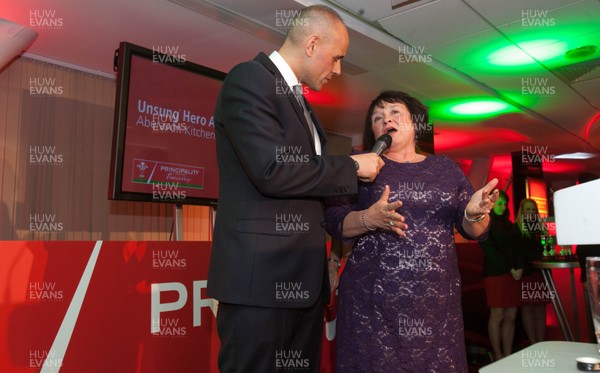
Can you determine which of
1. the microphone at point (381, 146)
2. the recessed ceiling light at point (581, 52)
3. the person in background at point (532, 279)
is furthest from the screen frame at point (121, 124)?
the recessed ceiling light at point (581, 52)

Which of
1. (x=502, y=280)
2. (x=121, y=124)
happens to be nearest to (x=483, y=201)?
(x=121, y=124)

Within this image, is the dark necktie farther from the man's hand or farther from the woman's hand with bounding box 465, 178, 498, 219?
the woman's hand with bounding box 465, 178, 498, 219

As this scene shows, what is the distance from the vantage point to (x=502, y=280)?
4.70 metres

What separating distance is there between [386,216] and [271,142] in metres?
0.48

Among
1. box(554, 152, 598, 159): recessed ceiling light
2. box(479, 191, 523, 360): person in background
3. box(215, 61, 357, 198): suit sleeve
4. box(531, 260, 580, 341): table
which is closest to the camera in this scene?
box(215, 61, 357, 198): suit sleeve

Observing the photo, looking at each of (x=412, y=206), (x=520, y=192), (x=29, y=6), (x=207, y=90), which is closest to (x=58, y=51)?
(x=29, y=6)

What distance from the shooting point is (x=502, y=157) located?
10.4 m

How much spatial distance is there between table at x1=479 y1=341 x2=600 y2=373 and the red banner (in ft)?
5.71

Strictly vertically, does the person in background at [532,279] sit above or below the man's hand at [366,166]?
below

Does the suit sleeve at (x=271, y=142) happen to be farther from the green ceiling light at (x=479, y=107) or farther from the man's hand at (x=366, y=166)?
the green ceiling light at (x=479, y=107)

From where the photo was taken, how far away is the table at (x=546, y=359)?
81 cm

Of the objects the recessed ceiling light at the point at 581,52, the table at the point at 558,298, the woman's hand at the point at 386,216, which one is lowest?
the table at the point at 558,298

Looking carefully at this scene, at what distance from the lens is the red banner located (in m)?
1.91

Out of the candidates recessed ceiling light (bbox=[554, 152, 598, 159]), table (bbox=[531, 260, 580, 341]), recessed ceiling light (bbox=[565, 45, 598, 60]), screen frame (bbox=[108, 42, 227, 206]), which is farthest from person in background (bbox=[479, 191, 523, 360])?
recessed ceiling light (bbox=[554, 152, 598, 159])
